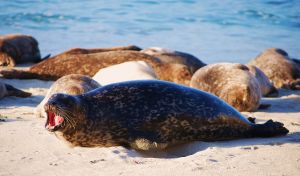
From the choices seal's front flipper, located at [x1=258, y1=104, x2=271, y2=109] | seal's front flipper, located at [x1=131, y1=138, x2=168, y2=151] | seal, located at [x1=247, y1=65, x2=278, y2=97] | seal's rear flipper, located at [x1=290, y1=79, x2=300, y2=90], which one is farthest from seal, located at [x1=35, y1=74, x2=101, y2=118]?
seal's rear flipper, located at [x1=290, y1=79, x2=300, y2=90]

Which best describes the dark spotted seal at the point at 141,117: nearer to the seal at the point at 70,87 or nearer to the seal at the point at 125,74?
the seal at the point at 70,87

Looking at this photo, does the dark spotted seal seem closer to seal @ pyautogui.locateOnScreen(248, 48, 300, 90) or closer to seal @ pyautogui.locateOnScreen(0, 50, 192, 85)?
seal @ pyautogui.locateOnScreen(0, 50, 192, 85)

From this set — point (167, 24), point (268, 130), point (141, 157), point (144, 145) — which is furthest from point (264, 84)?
point (167, 24)

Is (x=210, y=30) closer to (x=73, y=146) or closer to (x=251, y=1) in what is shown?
(x=251, y=1)

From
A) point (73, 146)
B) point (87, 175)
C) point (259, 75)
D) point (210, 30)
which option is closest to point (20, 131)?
point (73, 146)

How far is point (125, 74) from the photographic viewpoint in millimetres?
7887

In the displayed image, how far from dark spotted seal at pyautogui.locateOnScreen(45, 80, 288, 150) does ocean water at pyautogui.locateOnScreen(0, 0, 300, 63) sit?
719cm

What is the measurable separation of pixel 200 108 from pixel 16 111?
96.0 inches

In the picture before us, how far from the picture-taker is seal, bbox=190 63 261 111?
23.9ft

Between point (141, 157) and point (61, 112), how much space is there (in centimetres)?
70

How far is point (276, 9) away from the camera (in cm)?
2419

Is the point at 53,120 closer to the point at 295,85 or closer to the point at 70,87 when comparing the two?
the point at 70,87

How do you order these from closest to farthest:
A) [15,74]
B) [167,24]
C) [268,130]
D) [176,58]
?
[268,130]
[15,74]
[176,58]
[167,24]

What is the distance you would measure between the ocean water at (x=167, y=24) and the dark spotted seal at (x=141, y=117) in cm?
719
